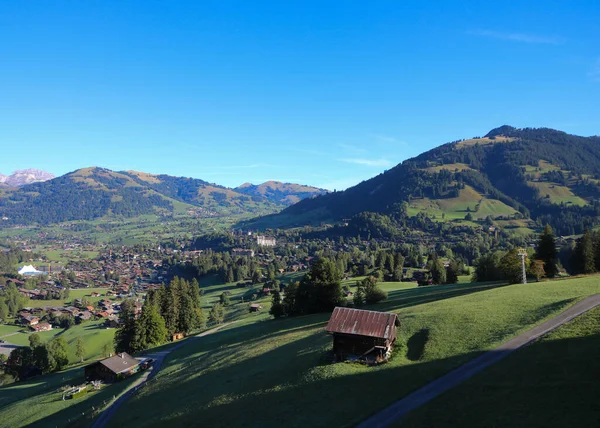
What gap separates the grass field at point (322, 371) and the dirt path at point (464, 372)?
78 cm

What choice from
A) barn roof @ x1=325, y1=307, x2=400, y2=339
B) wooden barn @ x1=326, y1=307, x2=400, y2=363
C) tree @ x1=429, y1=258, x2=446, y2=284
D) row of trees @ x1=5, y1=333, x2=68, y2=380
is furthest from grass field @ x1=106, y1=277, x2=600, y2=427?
tree @ x1=429, y1=258, x2=446, y2=284

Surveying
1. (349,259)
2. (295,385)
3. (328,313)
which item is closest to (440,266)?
(328,313)

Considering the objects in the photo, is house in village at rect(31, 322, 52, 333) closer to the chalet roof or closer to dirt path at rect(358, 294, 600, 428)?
the chalet roof

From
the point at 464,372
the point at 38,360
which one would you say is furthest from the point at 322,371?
the point at 38,360

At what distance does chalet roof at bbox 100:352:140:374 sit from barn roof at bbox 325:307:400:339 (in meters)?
37.1

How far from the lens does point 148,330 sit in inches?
2980

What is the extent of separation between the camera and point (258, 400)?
3089cm

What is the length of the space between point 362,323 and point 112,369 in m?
40.3

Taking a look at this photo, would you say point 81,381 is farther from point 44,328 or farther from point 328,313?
point 44,328

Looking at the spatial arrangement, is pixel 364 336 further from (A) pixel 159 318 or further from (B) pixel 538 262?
(A) pixel 159 318

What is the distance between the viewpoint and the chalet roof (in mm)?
57312

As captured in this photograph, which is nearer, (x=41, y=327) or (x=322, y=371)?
(x=322, y=371)

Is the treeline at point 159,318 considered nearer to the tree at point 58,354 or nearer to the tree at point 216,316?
the tree at point 58,354

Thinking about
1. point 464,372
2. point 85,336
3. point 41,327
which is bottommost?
point 41,327
